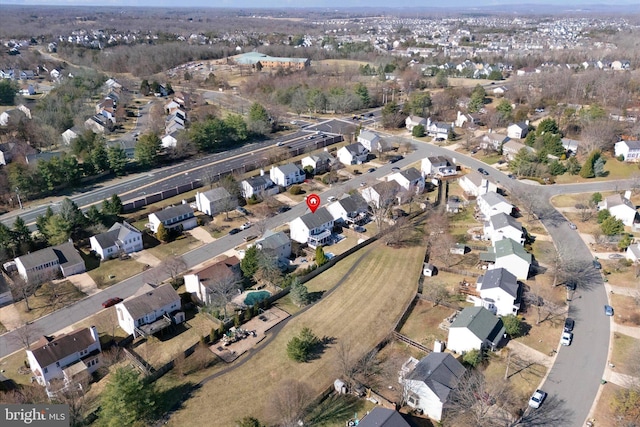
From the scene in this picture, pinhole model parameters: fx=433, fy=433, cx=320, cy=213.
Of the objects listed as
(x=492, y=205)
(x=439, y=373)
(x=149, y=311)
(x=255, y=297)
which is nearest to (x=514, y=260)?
(x=492, y=205)

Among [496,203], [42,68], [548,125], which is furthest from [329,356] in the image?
[42,68]

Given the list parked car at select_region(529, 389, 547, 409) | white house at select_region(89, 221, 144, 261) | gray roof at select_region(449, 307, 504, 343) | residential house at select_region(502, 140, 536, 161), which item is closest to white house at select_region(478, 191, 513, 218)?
residential house at select_region(502, 140, 536, 161)

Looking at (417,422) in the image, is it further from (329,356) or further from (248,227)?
(248,227)

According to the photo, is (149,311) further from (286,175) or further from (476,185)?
(476,185)

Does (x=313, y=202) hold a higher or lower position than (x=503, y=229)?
lower

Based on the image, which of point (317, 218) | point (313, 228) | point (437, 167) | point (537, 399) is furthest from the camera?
point (437, 167)

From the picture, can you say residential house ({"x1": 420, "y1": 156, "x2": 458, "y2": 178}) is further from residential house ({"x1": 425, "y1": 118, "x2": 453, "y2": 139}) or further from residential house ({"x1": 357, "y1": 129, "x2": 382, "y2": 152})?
residential house ({"x1": 425, "y1": 118, "x2": 453, "y2": 139})

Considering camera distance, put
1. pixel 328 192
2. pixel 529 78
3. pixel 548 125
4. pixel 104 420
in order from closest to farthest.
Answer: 1. pixel 104 420
2. pixel 328 192
3. pixel 548 125
4. pixel 529 78

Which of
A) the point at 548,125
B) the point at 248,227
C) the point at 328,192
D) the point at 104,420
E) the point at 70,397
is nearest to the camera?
the point at 104,420
